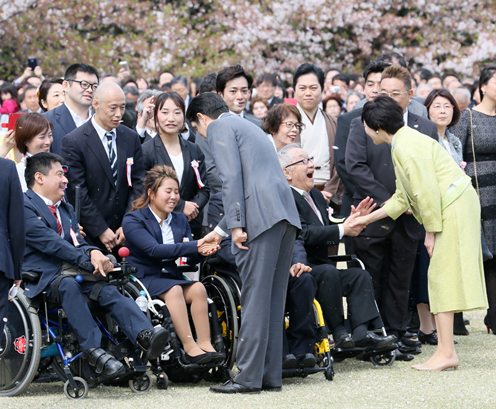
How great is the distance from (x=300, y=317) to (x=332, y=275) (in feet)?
1.36

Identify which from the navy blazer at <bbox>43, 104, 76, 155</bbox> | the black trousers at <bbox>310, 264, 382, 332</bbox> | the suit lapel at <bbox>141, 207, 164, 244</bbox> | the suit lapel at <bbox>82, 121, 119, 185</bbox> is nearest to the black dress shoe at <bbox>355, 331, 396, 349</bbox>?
the black trousers at <bbox>310, 264, 382, 332</bbox>

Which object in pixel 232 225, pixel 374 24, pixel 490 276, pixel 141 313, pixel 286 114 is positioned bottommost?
pixel 490 276

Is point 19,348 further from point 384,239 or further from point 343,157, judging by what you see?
point 343,157

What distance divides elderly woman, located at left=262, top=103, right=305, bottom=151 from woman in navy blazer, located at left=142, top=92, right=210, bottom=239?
2.03ft

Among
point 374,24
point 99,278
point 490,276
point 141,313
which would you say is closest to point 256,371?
point 141,313

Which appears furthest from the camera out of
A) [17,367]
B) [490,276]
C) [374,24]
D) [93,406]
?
[374,24]

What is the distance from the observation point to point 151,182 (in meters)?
5.33

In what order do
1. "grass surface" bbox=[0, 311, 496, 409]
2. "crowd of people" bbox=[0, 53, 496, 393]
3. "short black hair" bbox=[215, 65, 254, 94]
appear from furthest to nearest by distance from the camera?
"short black hair" bbox=[215, 65, 254, 94] → "crowd of people" bbox=[0, 53, 496, 393] → "grass surface" bbox=[0, 311, 496, 409]

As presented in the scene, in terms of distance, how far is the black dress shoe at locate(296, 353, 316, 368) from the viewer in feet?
16.2

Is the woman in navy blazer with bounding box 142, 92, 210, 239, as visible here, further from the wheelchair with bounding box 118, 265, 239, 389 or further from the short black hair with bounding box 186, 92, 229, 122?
the short black hair with bounding box 186, 92, 229, 122

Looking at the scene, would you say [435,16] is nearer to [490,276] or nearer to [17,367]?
[490,276]

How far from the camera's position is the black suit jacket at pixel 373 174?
227 inches

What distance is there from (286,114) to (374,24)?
36.6 ft

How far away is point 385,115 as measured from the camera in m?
5.32
